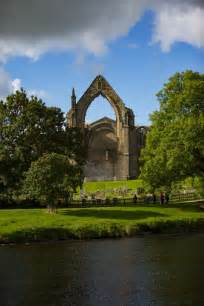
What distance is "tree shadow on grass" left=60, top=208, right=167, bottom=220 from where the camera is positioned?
167ft

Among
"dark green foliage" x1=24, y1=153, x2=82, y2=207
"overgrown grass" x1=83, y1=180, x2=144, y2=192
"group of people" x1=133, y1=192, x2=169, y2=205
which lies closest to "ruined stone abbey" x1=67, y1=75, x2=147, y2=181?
"overgrown grass" x1=83, y1=180, x2=144, y2=192

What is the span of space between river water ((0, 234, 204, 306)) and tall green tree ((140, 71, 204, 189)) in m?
16.3

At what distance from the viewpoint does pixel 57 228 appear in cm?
4456

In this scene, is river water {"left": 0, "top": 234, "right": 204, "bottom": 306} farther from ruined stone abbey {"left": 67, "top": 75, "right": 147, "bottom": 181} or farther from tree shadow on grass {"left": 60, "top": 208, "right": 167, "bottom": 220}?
ruined stone abbey {"left": 67, "top": 75, "right": 147, "bottom": 181}

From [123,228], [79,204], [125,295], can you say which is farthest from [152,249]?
[79,204]

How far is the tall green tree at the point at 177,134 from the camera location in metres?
55.7

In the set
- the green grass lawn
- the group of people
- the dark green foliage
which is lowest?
the green grass lawn

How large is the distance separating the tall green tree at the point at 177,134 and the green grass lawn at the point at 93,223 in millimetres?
4415

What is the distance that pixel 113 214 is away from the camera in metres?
52.2

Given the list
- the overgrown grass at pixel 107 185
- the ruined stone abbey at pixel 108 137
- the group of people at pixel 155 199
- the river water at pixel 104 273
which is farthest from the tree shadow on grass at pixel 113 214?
the ruined stone abbey at pixel 108 137

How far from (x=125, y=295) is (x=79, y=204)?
41.1m

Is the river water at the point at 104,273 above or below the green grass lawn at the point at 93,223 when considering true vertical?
below

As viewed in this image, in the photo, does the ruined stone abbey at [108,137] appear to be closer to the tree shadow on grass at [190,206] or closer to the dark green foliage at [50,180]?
the tree shadow on grass at [190,206]

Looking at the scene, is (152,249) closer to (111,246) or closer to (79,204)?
(111,246)
